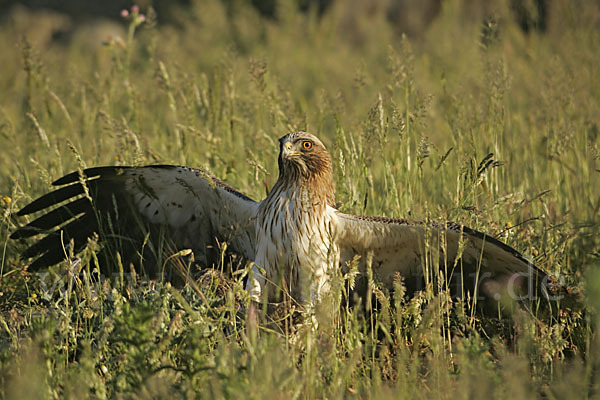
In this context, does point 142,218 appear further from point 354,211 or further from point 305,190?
point 354,211

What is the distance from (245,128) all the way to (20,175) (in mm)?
1821

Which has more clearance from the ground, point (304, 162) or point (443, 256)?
point (304, 162)

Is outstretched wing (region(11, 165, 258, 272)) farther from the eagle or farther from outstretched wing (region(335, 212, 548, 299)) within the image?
outstretched wing (region(335, 212, 548, 299))

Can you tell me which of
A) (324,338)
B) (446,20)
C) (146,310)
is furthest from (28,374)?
(446,20)

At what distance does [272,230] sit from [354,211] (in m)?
0.89

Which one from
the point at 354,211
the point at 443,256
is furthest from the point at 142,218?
the point at 443,256

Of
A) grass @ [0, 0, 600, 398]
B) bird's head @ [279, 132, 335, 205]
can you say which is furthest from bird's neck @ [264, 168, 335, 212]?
grass @ [0, 0, 600, 398]

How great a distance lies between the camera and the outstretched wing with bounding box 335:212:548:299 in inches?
135

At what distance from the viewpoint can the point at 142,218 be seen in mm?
4496

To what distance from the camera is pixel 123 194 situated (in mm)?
4457

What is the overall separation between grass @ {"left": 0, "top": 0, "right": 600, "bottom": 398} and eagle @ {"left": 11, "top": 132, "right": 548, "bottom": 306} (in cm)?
18

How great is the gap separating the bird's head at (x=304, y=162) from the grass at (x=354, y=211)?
0.54ft

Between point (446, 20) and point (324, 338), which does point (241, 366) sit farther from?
point (446, 20)

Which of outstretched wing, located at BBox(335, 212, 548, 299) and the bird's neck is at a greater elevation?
the bird's neck
